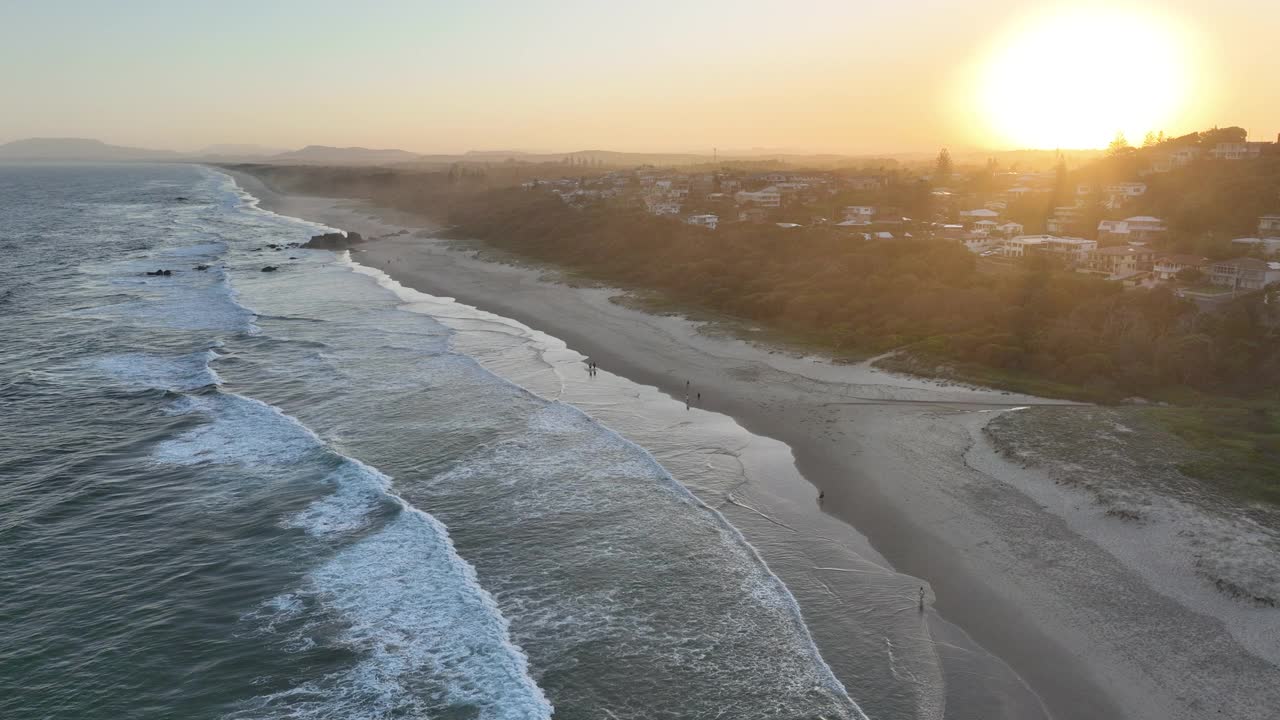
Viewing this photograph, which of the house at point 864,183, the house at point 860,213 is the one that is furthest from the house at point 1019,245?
the house at point 864,183

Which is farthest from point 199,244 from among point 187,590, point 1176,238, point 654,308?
point 1176,238

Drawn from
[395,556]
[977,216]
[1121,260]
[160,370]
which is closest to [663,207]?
[977,216]

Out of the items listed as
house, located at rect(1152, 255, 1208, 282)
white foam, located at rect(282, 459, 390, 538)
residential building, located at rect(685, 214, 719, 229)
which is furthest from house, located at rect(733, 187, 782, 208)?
white foam, located at rect(282, 459, 390, 538)

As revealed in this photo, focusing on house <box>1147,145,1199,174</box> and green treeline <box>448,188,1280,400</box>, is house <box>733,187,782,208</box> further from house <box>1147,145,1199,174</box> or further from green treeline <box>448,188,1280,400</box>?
house <box>1147,145,1199,174</box>

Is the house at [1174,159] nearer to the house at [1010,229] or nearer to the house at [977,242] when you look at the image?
the house at [1010,229]

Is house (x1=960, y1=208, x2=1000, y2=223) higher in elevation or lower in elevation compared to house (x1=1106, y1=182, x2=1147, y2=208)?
lower
